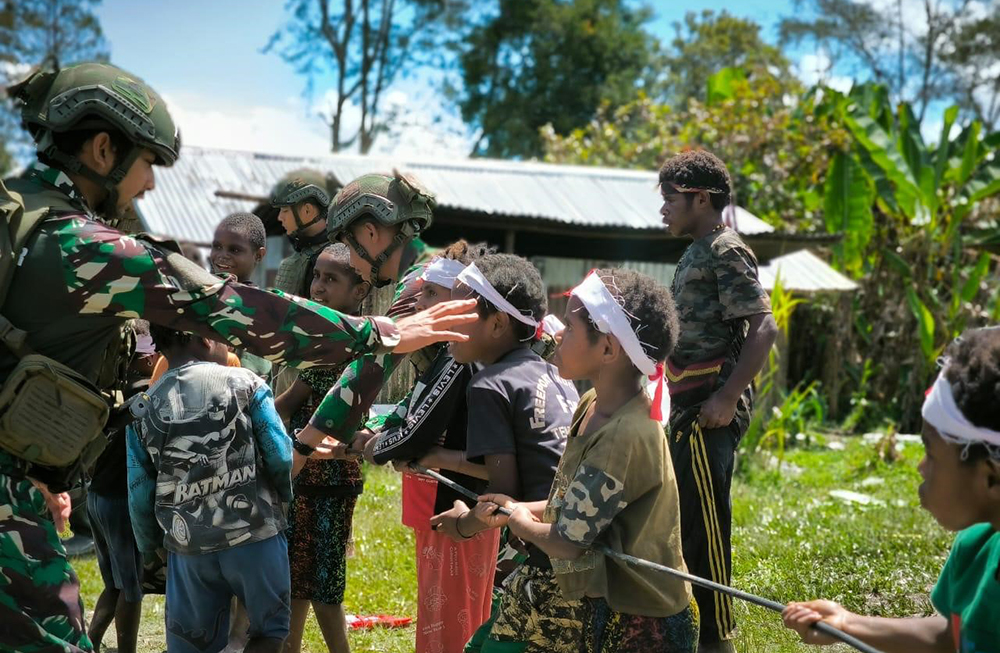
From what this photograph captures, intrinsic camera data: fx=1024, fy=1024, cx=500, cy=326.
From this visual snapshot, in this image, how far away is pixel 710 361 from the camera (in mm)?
4742

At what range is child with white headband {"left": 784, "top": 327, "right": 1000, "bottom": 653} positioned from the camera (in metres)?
2.43

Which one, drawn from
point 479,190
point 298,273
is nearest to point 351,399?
point 298,273

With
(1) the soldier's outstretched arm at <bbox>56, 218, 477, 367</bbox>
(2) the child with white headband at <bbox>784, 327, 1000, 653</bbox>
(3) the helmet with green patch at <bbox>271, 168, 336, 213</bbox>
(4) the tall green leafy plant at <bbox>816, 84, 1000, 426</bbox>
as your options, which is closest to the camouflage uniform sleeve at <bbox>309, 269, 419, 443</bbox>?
(1) the soldier's outstretched arm at <bbox>56, 218, 477, 367</bbox>

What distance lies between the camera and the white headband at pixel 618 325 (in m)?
3.32

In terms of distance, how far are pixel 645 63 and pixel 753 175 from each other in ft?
54.0

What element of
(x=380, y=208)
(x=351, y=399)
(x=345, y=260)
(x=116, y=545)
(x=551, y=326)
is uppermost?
(x=380, y=208)

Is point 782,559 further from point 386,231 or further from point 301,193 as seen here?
point 301,193

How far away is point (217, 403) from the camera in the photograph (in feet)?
12.4

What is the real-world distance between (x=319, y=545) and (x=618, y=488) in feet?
6.47

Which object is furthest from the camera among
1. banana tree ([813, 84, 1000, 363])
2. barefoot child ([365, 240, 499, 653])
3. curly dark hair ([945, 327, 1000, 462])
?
banana tree ([813, 84, 1000, 363])

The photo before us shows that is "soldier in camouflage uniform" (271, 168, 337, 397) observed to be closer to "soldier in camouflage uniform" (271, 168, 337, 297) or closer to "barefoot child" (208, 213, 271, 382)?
"soldier in camouflage uniform" (271, 168, 337, 297)

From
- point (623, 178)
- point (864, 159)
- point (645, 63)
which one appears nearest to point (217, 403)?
point (623, 178)

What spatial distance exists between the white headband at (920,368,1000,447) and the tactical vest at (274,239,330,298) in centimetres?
329

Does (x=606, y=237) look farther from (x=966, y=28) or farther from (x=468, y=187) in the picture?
(x=966, y=28)
